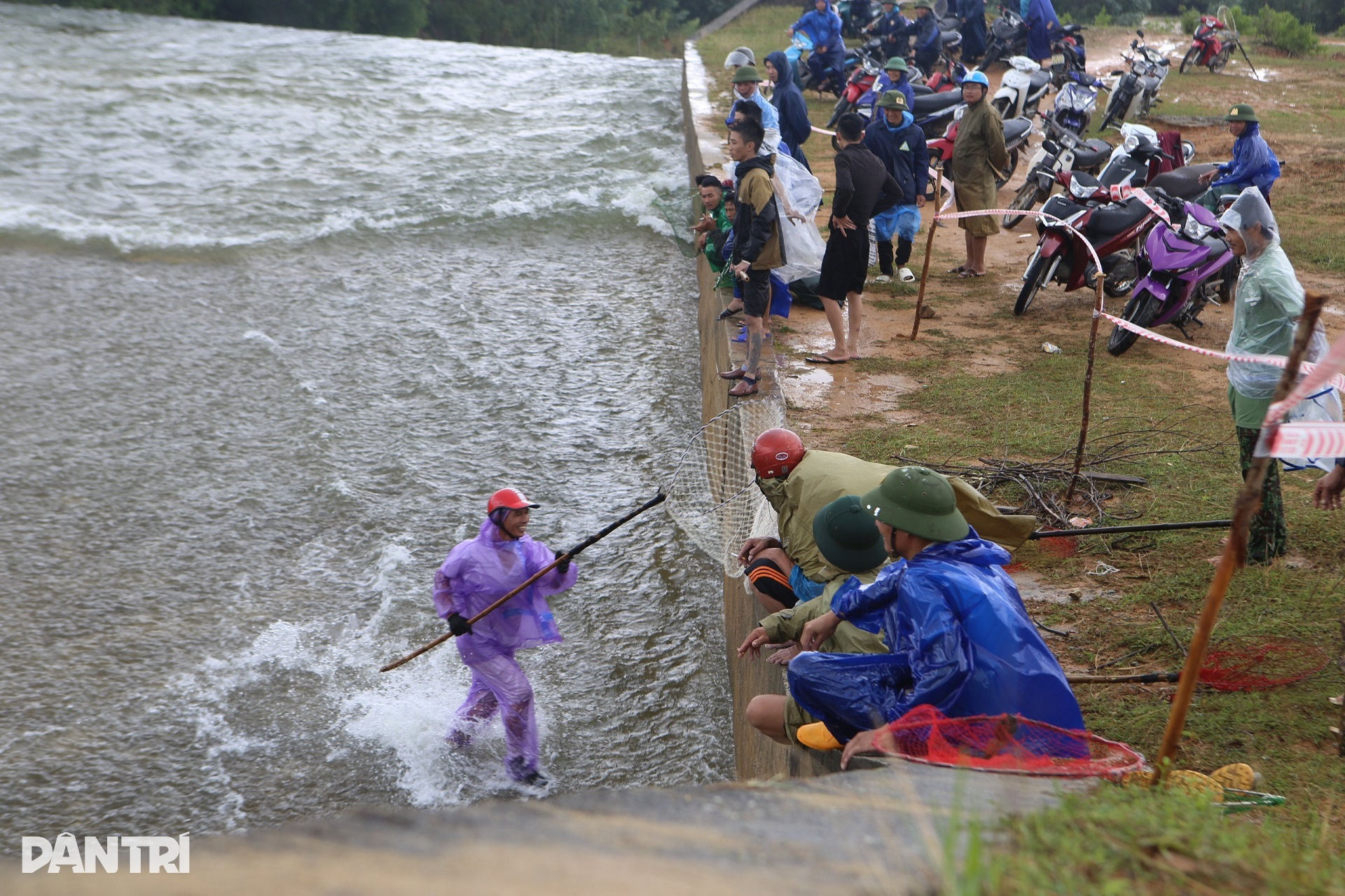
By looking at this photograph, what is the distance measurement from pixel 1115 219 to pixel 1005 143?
2579 mm

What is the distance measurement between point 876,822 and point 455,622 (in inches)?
122

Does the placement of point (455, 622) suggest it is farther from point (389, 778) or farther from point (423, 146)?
Result: point (423, 146)

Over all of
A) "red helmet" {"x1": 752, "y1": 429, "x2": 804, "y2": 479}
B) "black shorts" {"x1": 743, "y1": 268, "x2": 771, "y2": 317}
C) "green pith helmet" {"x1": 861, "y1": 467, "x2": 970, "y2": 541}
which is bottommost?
"red helmet" {"x1": 752, "y1": 429, "x2": 804, "y2": 479}

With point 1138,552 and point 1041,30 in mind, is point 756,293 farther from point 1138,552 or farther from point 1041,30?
point 1041,30

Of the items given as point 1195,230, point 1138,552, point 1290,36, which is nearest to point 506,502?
point 1138,552

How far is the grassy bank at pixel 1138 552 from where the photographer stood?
2562 mm

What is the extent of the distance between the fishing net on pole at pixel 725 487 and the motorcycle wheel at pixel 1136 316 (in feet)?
10.7

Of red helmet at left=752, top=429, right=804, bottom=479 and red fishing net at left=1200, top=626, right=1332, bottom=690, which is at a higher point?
red helmet at left=752, top=429, right=804, bottom=479

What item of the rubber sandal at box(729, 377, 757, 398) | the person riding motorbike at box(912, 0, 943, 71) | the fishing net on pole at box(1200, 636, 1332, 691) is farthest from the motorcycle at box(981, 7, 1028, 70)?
the fishing net on pole at box(1200, 636, 1332, 691)

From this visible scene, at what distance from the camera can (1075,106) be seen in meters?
15.4

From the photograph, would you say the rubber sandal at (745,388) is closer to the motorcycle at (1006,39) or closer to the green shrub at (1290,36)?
the motorcycle at (1006,39)

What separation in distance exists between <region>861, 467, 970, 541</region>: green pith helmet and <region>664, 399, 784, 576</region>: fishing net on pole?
5.99 feet

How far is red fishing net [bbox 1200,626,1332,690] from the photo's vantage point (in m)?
4.57

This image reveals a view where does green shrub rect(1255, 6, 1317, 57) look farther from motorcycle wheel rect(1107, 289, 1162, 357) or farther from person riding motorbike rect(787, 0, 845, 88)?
motorcycle wheel rect(1107, 289, 1162, 357)
